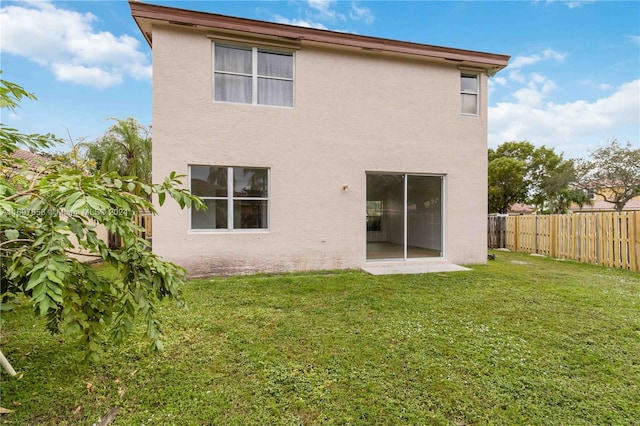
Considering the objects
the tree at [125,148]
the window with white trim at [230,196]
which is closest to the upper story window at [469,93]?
the window with white trim at [230,196]

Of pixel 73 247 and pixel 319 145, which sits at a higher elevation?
pixel 319 145

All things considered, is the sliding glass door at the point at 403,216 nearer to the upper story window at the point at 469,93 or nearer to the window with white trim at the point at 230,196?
the upper story window at the point at 469,93

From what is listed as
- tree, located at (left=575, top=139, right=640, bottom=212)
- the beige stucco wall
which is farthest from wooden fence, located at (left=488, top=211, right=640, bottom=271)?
tree, located at (left=575, top=139, right=640, bottom=212)

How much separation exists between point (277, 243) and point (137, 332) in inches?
163

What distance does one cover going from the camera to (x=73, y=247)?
1.95 meters

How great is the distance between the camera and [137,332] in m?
4.12

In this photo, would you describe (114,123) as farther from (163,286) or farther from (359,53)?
(163,286)

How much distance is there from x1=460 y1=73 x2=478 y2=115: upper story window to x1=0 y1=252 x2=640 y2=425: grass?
5941 millimetres

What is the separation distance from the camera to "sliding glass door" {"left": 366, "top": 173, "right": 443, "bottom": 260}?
9.13m

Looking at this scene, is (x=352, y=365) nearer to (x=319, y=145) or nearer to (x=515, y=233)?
(x=319, y=145)

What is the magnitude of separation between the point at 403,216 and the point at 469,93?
14.1 feet

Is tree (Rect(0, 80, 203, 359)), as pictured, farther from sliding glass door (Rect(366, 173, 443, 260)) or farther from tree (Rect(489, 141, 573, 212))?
tree (Rect(489, 141, 573, 212))

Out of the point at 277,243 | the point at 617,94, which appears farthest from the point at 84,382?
the point at 617,94

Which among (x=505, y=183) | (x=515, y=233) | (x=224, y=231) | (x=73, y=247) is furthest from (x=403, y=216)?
(x=505, y=183)
